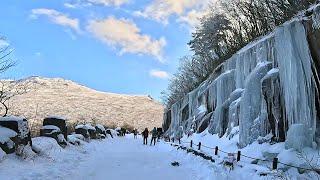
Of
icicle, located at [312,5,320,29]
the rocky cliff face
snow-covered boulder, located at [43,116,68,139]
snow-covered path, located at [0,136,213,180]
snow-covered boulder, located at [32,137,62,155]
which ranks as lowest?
snow-covered path, located at [0,136,213,180]

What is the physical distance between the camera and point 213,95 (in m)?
33.2

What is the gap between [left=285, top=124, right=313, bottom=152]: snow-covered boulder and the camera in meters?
15.5

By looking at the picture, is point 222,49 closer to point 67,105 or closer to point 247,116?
point 247,116

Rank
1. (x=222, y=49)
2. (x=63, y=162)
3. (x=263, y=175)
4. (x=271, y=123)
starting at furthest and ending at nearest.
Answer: (x=222, y=49), (x=271, y=123), (x=63, y=162), (x=263, y=175)

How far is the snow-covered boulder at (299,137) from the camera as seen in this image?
1555 cm

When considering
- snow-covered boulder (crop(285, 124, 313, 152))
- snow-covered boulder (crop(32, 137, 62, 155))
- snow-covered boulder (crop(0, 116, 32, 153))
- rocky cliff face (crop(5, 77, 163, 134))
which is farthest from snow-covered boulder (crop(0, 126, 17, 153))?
rocky cliff face (crop(5, 77, 163, 134))

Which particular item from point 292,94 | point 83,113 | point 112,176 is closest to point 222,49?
point 292,94

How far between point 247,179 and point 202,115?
23334 mm

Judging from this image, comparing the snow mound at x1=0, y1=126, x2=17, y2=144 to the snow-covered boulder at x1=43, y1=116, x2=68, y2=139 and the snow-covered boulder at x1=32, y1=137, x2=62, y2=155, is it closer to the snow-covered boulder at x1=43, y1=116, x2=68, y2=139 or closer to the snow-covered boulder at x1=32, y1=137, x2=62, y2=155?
the snow-covered boulder at x1=32, y1=137, x2=62, y2=155

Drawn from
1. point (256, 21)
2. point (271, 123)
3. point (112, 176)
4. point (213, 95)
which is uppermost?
point (256, 21)

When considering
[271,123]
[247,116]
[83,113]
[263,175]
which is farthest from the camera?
[83,113]

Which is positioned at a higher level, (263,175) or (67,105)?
(67,105)

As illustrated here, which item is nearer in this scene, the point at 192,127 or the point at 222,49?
the point at 192,127

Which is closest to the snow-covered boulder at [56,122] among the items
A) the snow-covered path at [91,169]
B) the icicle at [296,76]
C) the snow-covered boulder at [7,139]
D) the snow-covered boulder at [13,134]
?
the snow-covered path at [91,169]
